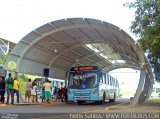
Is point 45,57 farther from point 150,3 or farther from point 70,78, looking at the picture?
point 150,3

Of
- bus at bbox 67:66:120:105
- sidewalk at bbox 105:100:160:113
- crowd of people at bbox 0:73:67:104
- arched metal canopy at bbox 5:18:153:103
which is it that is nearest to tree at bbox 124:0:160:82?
arched metal canopy at bbox 5:18:153:103

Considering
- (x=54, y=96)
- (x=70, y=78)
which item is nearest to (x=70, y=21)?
(x=70, y=78)

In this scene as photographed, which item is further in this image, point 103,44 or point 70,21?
point 103,44

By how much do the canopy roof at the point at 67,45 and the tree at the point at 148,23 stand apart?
1.48 metres

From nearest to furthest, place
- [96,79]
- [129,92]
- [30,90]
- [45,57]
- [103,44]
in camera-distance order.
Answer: [30,90] < [96,79] < [45,57] < [103,44] < [129,92]

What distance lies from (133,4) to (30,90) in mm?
9765

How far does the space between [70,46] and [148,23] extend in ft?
40.9

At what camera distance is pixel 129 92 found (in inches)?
3930

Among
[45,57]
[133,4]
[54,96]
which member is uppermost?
[133,4]

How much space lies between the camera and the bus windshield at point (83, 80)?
97.9 ft

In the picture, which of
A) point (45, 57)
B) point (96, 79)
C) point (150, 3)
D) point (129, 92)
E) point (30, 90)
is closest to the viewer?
point (150, 3)

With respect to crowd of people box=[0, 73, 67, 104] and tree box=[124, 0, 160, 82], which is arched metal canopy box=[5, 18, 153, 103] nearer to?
tree box=[124, 0, 160, 82]

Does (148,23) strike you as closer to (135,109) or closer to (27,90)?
(135,109)

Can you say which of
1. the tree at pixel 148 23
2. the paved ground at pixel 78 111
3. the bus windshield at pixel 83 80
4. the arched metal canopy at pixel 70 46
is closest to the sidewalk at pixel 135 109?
the paved ground at pixel 78 111
